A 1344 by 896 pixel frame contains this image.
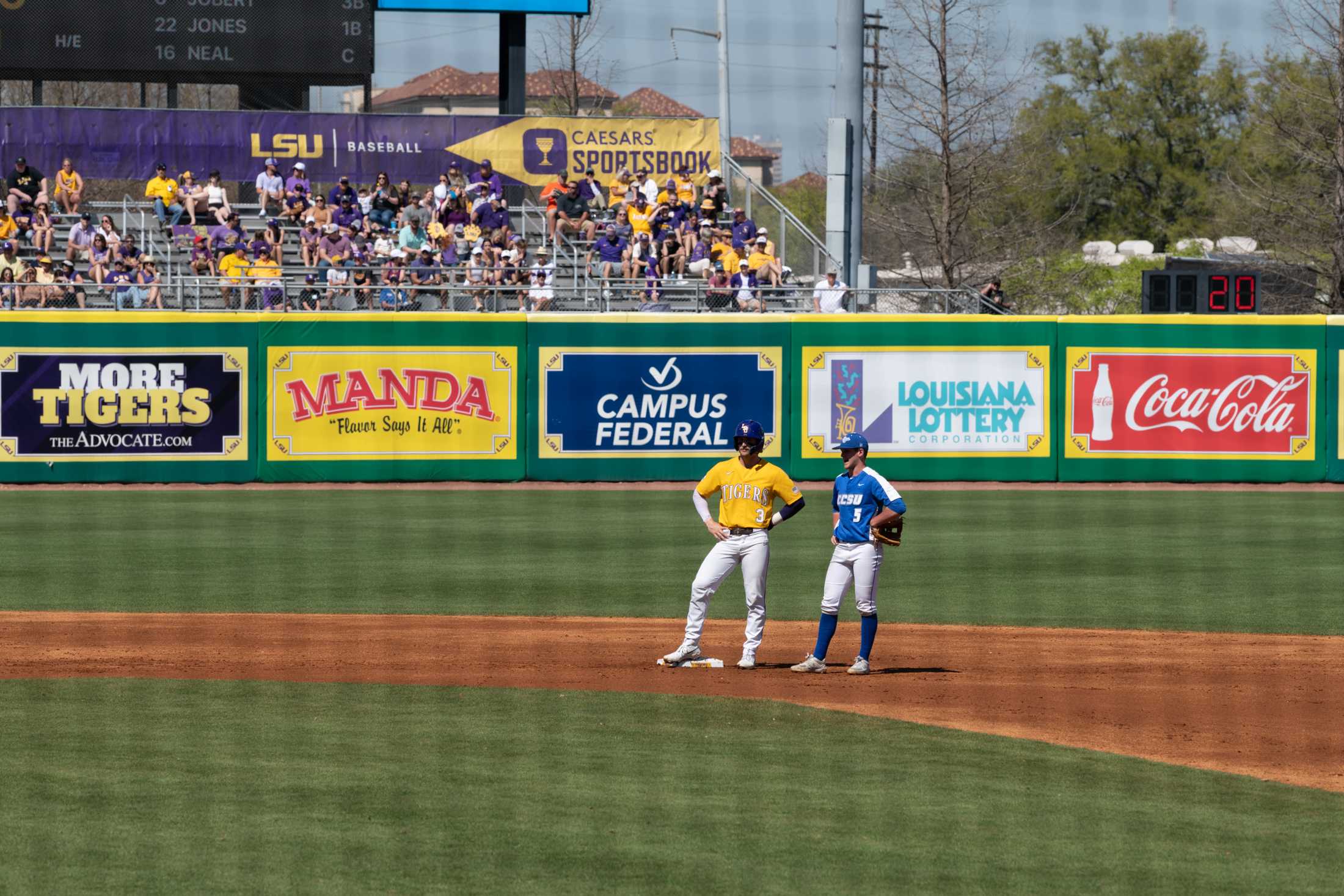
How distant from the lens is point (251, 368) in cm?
2453

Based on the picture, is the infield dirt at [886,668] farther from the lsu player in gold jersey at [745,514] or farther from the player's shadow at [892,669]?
the lsu player in gold jersey at [745,514]

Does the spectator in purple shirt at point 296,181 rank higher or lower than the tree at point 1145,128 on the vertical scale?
lower

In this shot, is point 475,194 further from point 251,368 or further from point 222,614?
point 222,614

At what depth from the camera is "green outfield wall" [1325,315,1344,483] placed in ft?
84.7

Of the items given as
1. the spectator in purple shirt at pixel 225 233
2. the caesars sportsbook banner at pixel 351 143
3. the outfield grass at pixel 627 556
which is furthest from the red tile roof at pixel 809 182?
the outfield grass at pixel 627 556

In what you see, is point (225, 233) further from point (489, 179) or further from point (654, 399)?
point (654, 399)

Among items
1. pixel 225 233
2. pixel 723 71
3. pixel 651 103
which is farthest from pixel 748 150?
pixel 225 233

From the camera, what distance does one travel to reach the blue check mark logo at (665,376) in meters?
25.4

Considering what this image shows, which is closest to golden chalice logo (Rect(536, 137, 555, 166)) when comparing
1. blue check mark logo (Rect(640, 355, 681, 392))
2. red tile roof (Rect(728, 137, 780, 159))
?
blue check mark logo (Rect(640, 355, 681, 392))

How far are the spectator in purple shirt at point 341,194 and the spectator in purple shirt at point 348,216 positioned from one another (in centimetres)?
11

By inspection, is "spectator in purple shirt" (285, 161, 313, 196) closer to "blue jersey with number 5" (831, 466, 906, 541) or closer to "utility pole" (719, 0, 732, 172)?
"utility pole" (719, 0, 732, 172)

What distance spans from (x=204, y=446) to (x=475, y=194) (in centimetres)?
872

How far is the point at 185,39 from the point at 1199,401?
18.8 metres

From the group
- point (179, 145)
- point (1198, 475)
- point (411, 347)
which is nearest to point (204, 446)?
point (411, 347)
